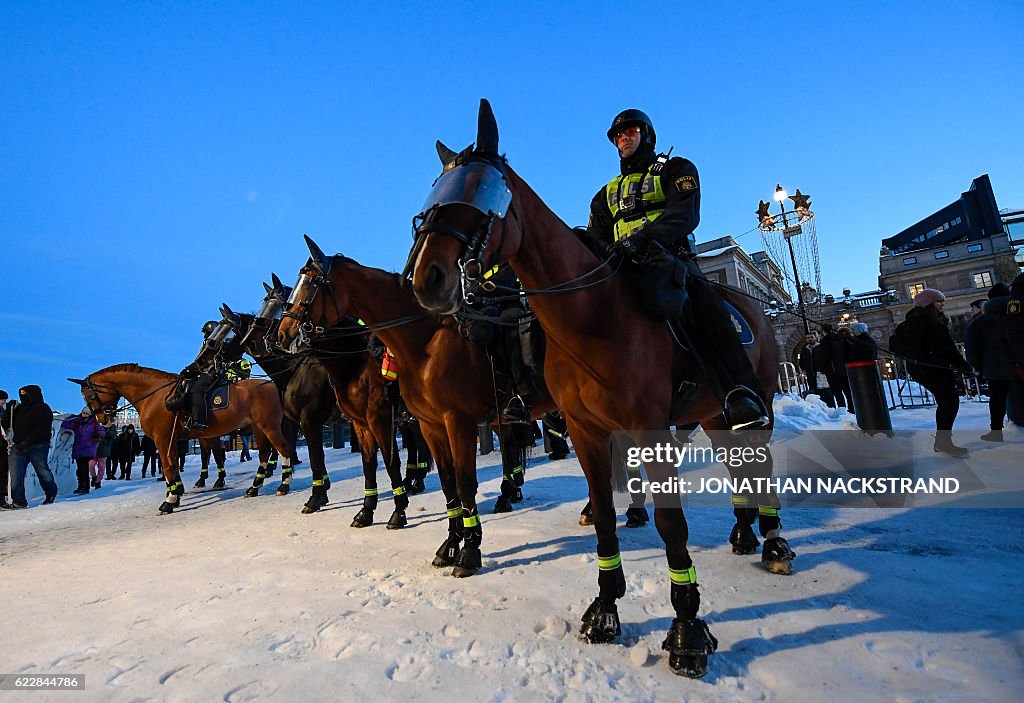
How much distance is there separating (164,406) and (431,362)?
8.67 m

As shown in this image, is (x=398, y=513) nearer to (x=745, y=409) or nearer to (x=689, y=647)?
(x=689, y=647)

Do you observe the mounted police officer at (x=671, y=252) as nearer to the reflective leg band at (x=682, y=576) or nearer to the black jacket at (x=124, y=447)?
the reflective leg band at (x=682, y=576)

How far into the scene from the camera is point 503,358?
4.83 metres

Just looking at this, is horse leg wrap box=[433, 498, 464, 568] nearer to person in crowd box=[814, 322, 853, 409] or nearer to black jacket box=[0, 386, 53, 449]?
black jacket box=[0, 386, 53, 449]

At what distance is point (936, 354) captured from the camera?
8023 mm

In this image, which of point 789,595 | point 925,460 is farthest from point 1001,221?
point 789,595

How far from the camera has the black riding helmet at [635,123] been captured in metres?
4.02

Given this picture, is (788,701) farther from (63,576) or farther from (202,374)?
(202,374)

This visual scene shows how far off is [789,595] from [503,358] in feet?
9.60

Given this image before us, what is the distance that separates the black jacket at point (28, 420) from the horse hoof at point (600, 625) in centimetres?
1456

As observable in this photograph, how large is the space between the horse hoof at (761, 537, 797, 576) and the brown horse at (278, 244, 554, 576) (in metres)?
2.27

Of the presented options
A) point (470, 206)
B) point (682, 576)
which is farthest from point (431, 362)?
point (682, 576)

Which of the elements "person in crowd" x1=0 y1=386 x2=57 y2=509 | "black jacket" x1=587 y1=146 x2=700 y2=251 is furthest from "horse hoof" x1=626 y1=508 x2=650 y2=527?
"person in crowd" x1=0 y1=386 x2=57 y2=509

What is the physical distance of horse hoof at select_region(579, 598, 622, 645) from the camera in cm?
287
